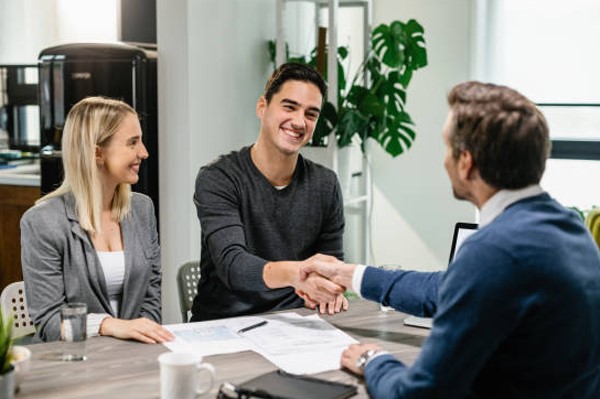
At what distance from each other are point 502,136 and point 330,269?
0.95 metres

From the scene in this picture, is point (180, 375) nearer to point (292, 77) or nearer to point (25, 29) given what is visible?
point (292, 77)

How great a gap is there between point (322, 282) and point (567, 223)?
0.94 m

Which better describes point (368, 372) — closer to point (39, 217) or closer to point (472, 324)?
point (472, 324)

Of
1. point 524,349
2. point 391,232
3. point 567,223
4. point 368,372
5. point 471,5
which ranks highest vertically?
point 471,5

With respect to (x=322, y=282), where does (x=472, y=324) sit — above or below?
above

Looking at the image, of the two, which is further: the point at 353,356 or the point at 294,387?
the point at 353,356

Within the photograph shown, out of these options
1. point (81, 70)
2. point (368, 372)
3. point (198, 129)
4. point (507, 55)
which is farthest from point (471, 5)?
point (368, 372)

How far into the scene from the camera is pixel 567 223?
156 centimetres

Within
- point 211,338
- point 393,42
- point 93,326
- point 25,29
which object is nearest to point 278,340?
point 211,338

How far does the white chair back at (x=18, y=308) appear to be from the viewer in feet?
8.29

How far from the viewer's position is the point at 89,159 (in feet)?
8.57

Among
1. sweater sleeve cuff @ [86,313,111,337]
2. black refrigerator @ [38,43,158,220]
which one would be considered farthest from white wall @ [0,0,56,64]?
sweater sleeve cuff @ [86,313,111,337]

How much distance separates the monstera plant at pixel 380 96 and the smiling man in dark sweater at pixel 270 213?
5.10 feet

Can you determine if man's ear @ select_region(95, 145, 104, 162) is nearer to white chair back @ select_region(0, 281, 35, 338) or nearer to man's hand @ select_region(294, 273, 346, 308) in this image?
white chair back @ select_region(0, 281, 35, 338)
